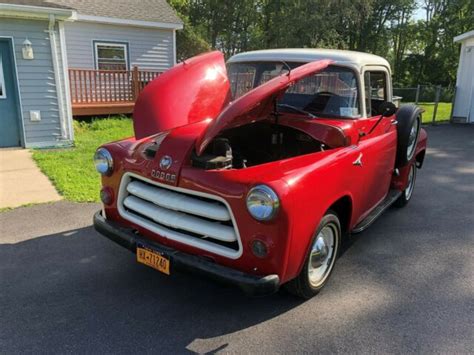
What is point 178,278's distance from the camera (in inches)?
145

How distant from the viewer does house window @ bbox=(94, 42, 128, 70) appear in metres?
14.5

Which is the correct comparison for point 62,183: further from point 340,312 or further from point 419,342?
point 419,342

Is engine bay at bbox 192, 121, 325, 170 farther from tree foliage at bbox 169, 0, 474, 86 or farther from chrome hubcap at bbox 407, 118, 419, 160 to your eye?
tree foliage at bbox 169, 0, 474, 86

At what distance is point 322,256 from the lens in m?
3.43

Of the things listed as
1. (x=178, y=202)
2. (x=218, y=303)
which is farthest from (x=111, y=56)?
(x=218, y=303)

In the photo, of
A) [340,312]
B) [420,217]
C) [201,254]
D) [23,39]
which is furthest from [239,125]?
[23,39]

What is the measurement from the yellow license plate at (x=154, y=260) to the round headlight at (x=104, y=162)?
31.3 inches

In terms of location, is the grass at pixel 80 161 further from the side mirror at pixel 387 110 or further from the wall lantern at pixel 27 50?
the side mirror at pixel 387 110

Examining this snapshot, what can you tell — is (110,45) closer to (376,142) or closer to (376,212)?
(376,142)

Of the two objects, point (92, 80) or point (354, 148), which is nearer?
point (354, 148)

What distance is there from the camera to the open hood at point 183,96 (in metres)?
3.79

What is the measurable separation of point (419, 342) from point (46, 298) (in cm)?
289

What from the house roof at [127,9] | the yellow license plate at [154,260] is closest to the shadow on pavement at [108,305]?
the yellow license plate at [154,260]

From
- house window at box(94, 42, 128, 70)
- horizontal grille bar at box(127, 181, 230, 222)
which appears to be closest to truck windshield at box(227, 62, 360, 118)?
horizontal grille bar at box(127, 181, 230, 222)
